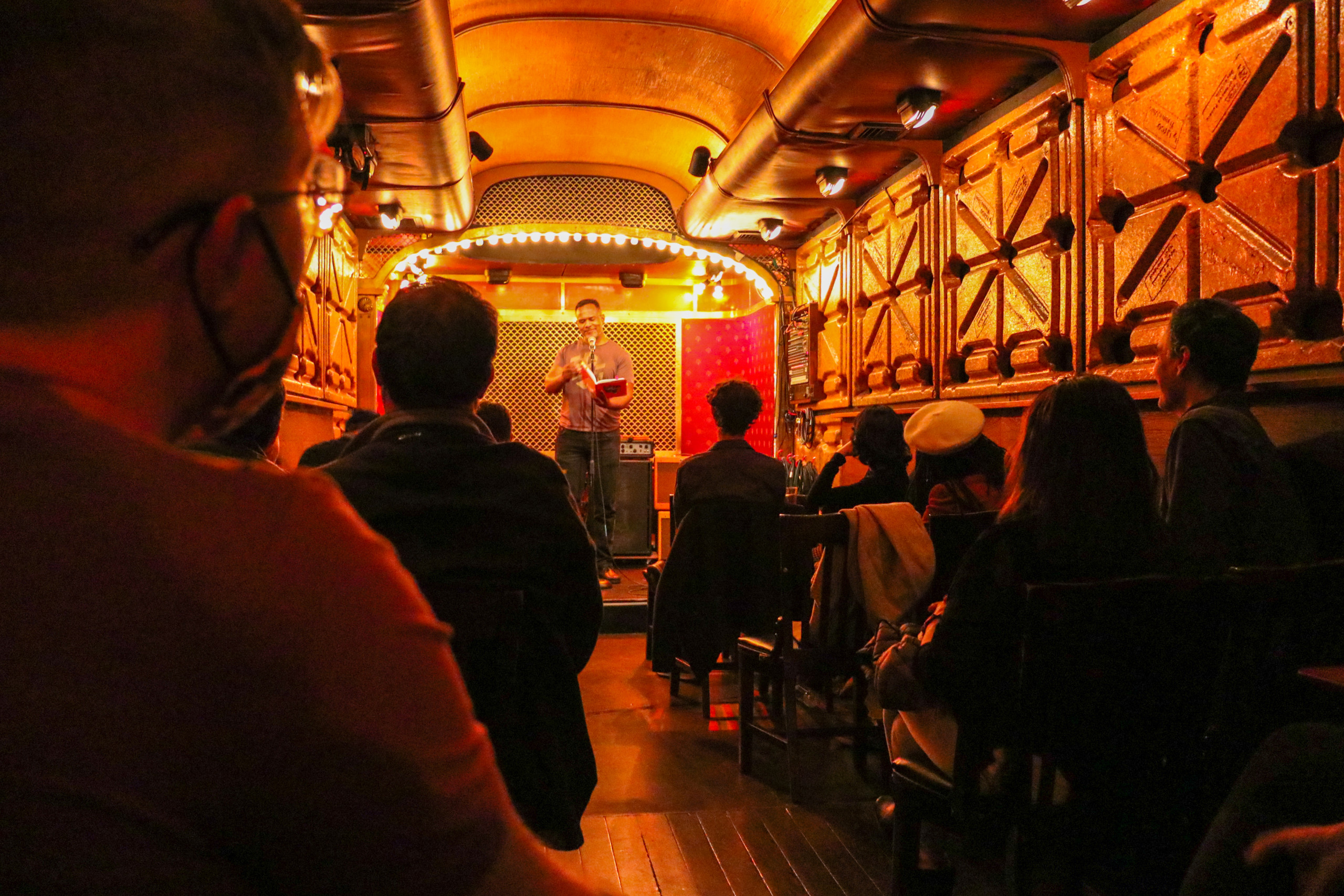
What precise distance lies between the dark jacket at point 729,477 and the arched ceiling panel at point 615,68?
316 cm

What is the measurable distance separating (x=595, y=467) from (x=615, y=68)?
9.12ft

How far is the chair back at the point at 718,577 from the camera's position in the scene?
3.40 m

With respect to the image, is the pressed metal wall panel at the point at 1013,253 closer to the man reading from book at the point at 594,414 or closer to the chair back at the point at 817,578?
the chair back at the point at 817,578

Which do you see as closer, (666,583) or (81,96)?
(81,96)

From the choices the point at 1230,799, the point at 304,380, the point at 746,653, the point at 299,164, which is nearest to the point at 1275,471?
the point at 1230,799

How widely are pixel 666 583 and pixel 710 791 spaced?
2.58 feet

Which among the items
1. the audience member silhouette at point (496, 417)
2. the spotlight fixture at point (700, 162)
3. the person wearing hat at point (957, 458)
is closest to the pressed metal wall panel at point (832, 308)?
the spotlight fixture at point (700, 162)

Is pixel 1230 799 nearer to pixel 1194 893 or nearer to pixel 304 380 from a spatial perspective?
pixel 1194 893

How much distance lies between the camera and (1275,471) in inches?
86.8

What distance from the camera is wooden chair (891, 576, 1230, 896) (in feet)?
5.15

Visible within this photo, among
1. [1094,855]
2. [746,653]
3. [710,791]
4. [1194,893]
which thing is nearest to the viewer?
[1194,893]

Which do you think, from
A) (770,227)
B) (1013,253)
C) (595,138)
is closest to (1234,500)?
(1013,253)

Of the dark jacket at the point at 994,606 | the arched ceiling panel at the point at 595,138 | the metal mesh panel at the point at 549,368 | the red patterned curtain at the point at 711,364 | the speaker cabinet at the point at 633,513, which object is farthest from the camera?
the metal mesh panel at the point at 549,368

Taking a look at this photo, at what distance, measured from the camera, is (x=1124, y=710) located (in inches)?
64.2
